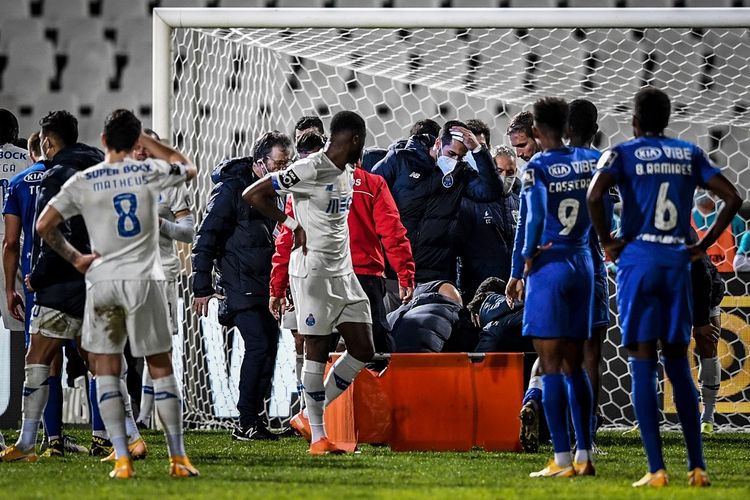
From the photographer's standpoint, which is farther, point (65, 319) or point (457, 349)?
point (457, 349)

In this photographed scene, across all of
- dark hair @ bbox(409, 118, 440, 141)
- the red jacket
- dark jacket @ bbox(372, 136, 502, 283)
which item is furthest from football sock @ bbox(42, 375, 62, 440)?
dark hair @ bbox(409, 118, 440, 141)

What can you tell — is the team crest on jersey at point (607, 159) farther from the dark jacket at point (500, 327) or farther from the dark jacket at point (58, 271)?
the dark jacket at point (58, 271)

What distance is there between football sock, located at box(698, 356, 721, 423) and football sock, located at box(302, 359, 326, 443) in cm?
282

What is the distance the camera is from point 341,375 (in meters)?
6.03

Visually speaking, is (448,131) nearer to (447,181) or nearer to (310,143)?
(447,181)

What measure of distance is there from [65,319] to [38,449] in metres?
1.23

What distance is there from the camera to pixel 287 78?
9.78 m

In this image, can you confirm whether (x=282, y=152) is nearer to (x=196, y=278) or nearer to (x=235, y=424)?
(x=196, y=278)

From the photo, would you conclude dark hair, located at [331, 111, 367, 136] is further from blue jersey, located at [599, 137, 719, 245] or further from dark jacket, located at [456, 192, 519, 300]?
dark jacket, located at [456, 192, 519, 300]

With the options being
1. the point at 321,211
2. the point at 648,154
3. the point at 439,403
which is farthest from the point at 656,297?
the point at 439,403

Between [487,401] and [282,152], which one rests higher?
[282,152]

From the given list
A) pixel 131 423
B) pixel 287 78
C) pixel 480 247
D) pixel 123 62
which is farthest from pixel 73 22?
pixel 131 423

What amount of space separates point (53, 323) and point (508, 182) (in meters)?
3.25

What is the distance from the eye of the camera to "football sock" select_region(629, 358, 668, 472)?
4410mm
